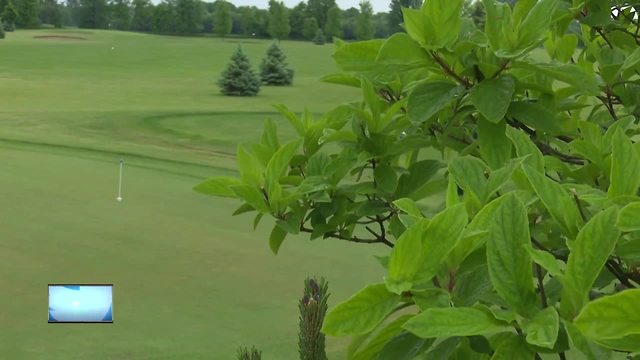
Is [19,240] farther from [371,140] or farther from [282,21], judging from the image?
[282,21]

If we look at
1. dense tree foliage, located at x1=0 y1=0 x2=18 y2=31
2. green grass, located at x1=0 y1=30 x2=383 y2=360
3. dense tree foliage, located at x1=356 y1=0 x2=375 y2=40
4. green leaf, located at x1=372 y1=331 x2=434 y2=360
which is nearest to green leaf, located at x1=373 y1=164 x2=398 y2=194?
green leaf, located at x1=372 y1=331 x2=434 y2=360

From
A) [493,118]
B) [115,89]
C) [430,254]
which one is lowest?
[115,89]

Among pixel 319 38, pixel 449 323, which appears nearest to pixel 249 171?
pixel 449 323

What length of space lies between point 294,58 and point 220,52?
4.73 meters

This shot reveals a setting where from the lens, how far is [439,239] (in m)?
0.89

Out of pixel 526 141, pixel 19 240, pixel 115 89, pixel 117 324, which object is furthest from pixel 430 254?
pixel 115 89

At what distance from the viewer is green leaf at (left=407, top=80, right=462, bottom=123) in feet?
4.03

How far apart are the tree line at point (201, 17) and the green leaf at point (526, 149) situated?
53.8m

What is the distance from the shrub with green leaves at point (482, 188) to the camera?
82 cm

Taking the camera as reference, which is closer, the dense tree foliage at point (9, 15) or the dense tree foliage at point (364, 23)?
the dense tree foliage at point (364, 23)

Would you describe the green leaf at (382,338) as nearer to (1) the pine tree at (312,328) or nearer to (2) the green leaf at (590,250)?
(2) the green leaf at (590,250)

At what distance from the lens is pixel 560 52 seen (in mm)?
1999

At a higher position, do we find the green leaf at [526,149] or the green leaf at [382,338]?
the green leaf at [526,149]
